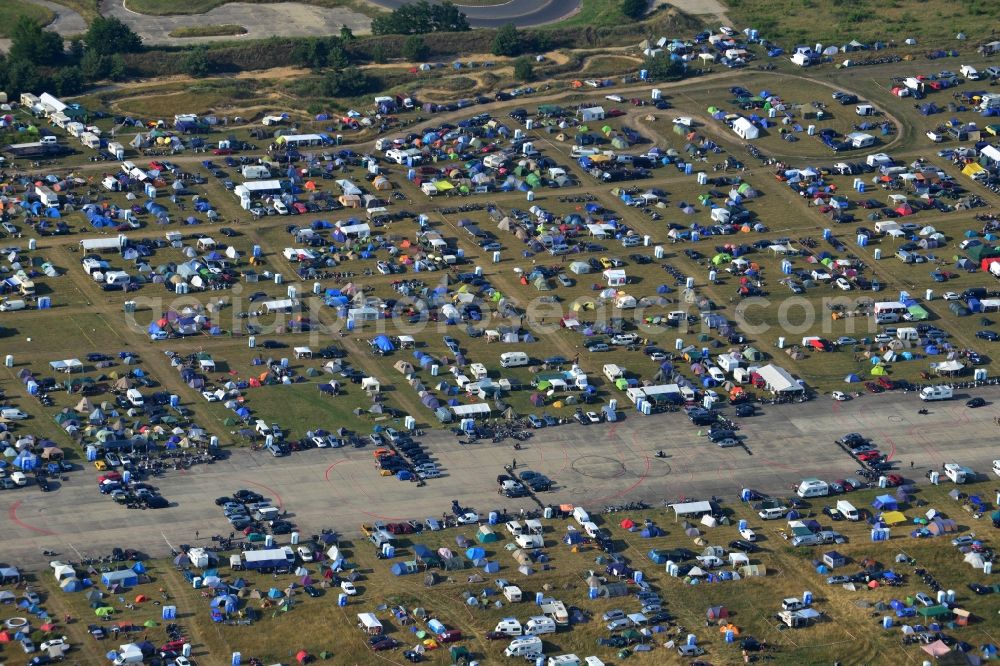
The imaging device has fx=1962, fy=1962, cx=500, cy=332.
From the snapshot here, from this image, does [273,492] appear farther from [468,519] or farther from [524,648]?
[524,648]

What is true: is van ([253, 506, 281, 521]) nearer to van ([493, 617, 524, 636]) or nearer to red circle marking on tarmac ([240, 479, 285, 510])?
red circle marking on tarmac ([240, 479, 285, 510])

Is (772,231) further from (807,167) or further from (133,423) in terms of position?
(133,423)

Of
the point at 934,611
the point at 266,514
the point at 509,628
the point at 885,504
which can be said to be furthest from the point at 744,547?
the point at 266,514

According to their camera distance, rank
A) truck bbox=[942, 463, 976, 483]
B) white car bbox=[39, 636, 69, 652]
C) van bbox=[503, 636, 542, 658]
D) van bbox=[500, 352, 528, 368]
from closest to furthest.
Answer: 1. white car bbox=[39, 636, 69, 652]
2. van bbox=[503, 636, 542, 658]
3. truck bbox=[942, 463, 976, 483]
4. van bbox=[500, 352, 528, 368]

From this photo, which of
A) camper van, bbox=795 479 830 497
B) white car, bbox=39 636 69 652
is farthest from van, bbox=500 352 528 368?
white car, bbox=39 636 69 652

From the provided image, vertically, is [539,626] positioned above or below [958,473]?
below

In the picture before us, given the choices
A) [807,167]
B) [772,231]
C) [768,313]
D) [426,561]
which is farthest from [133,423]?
[807,167]
